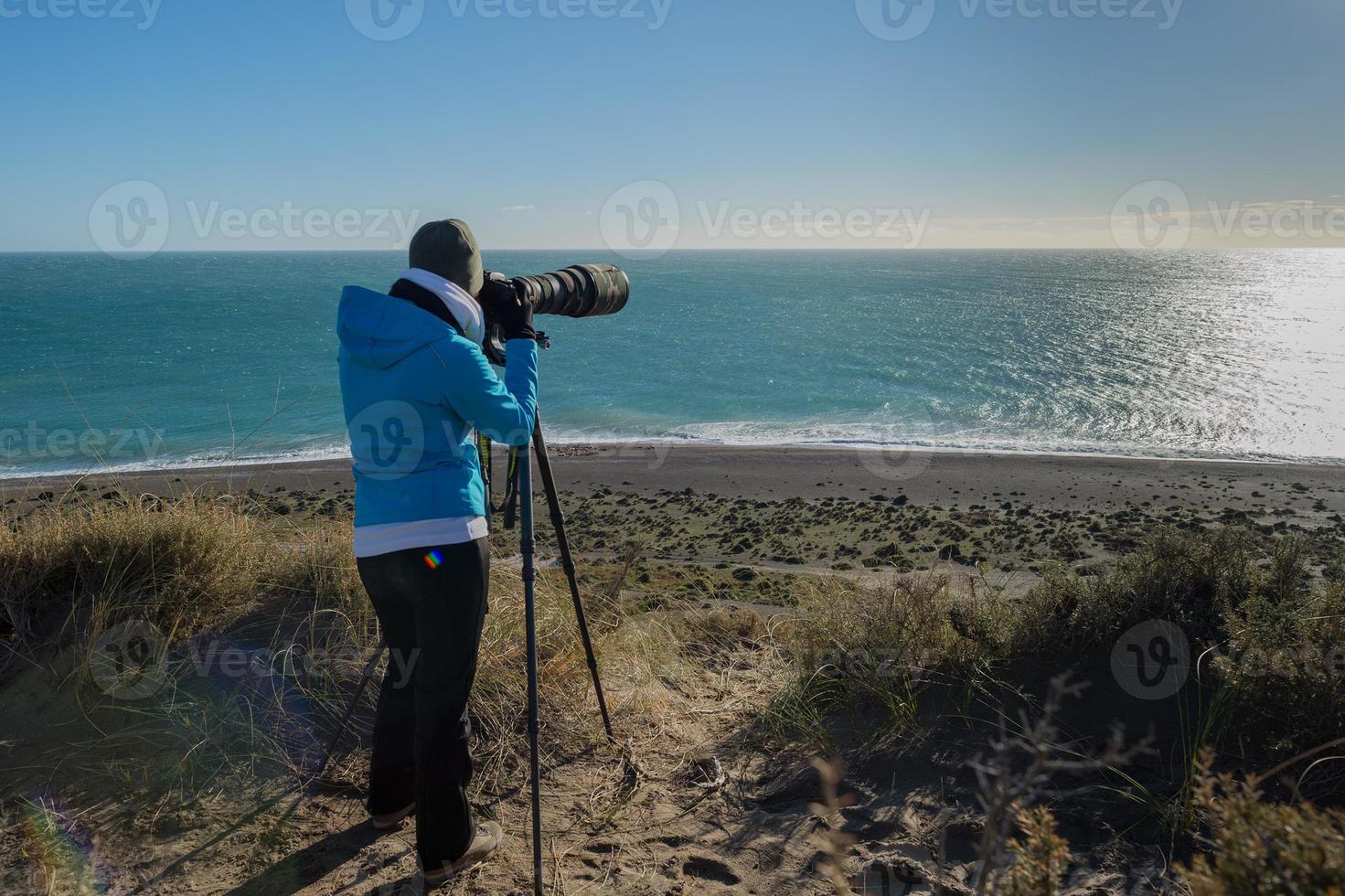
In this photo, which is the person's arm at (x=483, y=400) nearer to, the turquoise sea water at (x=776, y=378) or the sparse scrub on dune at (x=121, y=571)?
the sparse scrub on dune at (x=121, y=571)

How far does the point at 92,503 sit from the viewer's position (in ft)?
14.1

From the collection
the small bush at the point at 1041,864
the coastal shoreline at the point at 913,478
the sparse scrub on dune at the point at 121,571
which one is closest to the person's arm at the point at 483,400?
the small bush at the point at 1041,864

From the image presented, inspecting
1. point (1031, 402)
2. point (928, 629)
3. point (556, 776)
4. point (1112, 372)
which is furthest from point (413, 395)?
point (1112, 372)

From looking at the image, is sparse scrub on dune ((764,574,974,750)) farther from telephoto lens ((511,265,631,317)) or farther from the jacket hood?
the jacket hood

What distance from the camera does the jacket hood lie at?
2248mm

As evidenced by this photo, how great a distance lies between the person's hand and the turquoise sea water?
3588 millimetres

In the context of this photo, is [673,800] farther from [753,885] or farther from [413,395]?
[413,395]

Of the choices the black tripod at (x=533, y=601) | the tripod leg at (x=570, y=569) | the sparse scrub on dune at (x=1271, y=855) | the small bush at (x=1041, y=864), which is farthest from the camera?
the tripod leg at (x=570, y=569)

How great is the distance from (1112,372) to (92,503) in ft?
107

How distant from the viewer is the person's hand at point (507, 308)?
265cm

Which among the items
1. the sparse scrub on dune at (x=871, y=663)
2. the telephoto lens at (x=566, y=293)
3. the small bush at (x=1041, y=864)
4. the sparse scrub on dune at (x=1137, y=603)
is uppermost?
the telephoto lens at (x=566, y=293)

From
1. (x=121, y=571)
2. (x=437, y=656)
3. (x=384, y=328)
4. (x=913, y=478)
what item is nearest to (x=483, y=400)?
(x=384, y=328)

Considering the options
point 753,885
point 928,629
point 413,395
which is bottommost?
point 753,885

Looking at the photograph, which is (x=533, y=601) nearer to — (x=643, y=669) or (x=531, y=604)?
(x=531, y=604)
